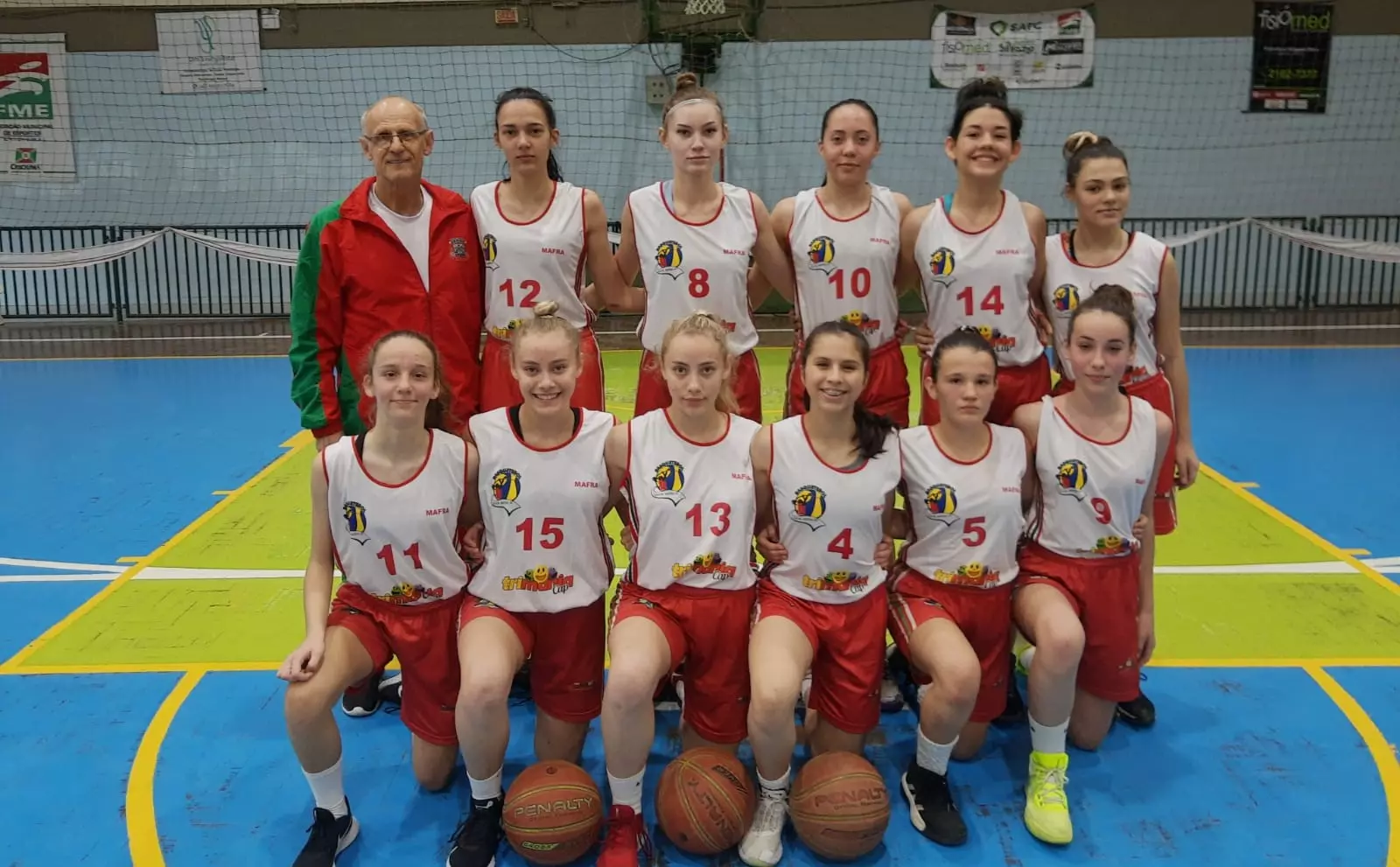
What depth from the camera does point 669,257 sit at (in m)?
3.77

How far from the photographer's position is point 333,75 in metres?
12.8

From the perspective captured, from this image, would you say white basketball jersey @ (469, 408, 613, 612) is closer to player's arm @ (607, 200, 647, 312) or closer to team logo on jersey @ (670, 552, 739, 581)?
team logo on jersey @ (670, 552, 739, 581)

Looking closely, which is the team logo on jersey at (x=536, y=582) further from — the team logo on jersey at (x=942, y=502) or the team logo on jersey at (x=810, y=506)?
the team logo on jersey at (x=942, y=502)

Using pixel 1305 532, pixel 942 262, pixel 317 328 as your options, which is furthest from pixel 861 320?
pixel 1305 532

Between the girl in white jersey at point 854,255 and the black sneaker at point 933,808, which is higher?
the girl in white jersey at point 854,255

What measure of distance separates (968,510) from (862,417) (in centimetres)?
44

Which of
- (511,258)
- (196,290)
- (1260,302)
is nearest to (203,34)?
(196,290)

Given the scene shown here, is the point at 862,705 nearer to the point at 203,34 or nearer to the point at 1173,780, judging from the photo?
the point at 1173,780

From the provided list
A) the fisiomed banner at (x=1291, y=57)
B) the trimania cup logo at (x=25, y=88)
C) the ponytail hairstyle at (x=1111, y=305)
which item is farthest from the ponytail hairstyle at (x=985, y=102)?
the trimania cup logo at (x=25, y=88)

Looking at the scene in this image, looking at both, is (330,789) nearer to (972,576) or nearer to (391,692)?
(391,692)

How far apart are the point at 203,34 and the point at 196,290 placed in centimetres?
312

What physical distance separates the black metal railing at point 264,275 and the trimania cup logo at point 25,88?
1.42 metres

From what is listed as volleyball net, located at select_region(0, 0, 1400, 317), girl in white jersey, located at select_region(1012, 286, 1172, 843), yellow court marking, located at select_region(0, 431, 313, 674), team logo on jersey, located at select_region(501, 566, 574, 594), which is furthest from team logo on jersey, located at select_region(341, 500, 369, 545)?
volleyball net, located at select_region(0, 0, 1400, 317)

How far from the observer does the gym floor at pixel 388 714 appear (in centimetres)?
306
